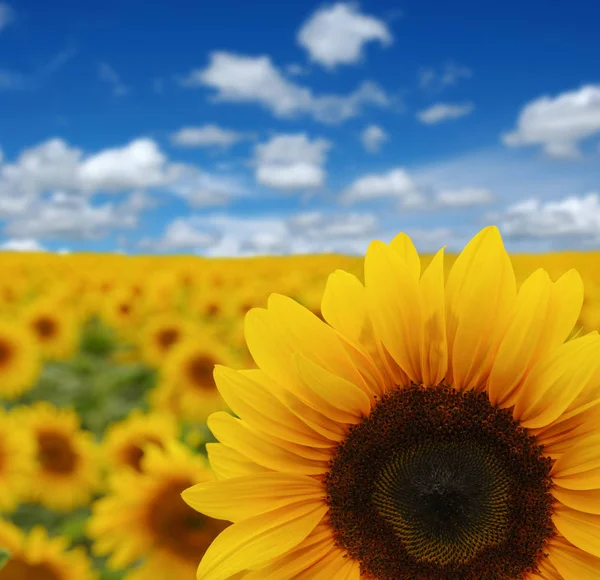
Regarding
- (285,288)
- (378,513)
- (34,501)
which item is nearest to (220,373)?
(378,513)

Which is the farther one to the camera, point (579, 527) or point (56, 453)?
point (56, 453)

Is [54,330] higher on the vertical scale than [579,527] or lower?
lower

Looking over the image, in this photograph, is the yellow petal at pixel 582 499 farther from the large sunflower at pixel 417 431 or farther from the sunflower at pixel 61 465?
the sunflower at pixel 61 465

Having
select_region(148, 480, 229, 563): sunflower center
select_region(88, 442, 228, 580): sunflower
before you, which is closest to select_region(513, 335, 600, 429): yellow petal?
select_region(88, 442, 228, 580): sunflower

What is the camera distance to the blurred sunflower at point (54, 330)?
732cm

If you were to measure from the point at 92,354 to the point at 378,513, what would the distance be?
6684mm

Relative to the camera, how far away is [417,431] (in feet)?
4.64

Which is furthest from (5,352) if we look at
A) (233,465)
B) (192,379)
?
(233,465)

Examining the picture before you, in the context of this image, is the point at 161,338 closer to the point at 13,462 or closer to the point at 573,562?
the point at 13,462

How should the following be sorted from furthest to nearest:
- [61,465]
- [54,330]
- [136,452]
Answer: [54,330]
[61,465]
[136,452]

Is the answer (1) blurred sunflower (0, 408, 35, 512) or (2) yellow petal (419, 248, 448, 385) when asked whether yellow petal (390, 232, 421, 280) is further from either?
(1) blurred sunflower (0, 408, 35, 512)

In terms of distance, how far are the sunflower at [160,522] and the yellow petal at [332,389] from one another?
141 centimetres

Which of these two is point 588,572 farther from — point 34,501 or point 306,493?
point 34,501

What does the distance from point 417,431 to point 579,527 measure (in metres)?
0.36
